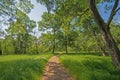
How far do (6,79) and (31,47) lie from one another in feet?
245

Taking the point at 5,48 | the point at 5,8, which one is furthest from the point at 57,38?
the point at 5,8

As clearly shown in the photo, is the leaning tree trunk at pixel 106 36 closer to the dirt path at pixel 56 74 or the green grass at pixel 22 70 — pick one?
the dirt path at pixel 56 74

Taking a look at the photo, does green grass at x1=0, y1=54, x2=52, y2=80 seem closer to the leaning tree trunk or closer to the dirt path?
the dirt path

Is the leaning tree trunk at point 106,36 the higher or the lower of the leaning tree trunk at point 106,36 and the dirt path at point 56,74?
the higher

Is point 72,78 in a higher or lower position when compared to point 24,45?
lower

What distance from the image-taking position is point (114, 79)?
11508 mm

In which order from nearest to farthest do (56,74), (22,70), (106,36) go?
(106,36), (22,70), (56,74)

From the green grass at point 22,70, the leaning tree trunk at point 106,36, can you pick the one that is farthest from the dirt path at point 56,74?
the leaning tree trunk at point 106,36

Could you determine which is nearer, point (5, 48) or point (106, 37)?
point (106, 37)

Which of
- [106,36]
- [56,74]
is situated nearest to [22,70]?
[56,74]

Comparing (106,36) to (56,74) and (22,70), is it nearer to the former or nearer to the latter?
(56,74)

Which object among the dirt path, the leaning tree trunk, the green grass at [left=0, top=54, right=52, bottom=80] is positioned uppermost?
the leaning tree trunk

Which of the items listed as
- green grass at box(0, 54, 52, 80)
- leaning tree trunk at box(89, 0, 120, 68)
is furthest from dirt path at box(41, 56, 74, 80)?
leaning tree trunk at box(89, 0, 120, 68)

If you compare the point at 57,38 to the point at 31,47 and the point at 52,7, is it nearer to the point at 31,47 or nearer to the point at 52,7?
the point at 31,47
